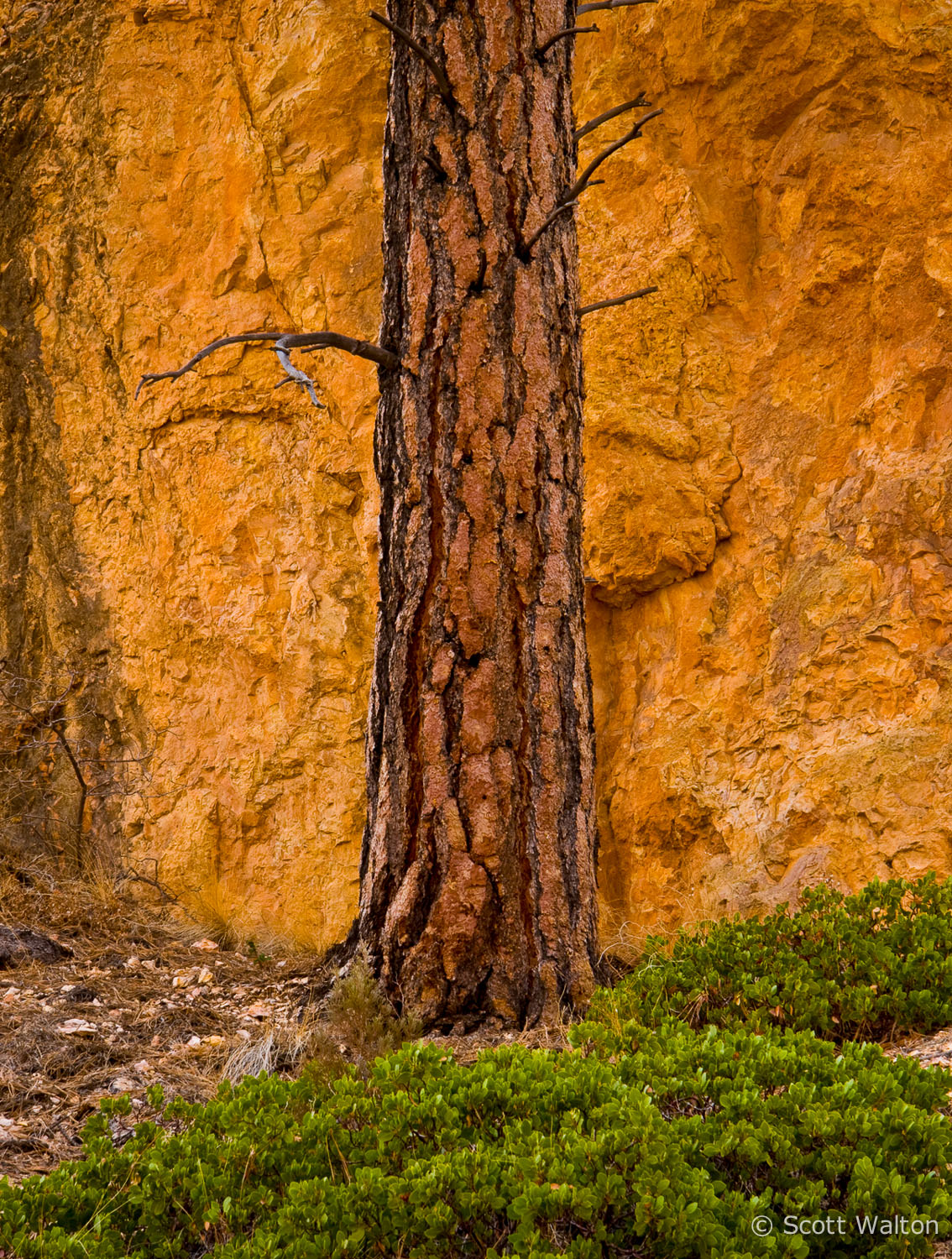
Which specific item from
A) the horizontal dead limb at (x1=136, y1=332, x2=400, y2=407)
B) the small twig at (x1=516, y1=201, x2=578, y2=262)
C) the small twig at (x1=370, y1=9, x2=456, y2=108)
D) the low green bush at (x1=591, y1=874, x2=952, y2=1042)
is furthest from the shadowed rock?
the small twig at (x1=370, y1=9, x2=456, y2=108)

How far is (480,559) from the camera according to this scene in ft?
10.9

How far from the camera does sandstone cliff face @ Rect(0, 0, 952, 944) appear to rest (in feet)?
16.5

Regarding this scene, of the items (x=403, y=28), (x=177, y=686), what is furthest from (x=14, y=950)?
(x=403, y=28)

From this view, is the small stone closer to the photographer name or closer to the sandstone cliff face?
the sandstone cliff face

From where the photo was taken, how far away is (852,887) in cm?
467

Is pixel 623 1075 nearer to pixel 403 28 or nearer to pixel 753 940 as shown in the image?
pixel 753 940

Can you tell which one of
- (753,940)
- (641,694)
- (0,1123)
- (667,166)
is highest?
(667,166)

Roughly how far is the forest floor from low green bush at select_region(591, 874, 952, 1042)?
0.33m

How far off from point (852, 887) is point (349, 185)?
4843 mm

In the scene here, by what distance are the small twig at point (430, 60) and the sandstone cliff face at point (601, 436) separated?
2511mm

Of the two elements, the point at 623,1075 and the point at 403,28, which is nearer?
the point at 623,1075

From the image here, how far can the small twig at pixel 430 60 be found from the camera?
3.32m

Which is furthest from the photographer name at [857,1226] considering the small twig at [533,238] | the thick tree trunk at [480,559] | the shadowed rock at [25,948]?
the shadowed rock at [25,948]

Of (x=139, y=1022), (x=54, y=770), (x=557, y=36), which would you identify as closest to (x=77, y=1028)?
(x=139, y=1022)
